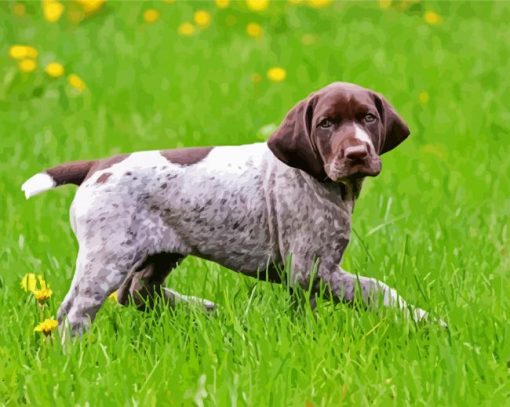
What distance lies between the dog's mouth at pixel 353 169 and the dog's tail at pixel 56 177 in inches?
37.4

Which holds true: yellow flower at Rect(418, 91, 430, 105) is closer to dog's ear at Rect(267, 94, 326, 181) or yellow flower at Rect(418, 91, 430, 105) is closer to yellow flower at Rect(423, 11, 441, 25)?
yellow flower at Rect(423, 11, 441, 25)

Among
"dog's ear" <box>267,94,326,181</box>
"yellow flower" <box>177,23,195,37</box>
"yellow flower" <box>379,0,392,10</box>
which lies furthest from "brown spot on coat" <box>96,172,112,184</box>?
"yellow flower" <box>379,0,392,10</box>

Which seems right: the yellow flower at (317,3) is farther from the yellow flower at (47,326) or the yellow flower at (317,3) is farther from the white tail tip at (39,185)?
the yellow flower at (47,326)

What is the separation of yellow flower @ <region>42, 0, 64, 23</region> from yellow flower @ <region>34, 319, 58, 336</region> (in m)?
5.42

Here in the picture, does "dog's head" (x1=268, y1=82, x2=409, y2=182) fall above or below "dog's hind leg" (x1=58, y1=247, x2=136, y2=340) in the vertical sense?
above

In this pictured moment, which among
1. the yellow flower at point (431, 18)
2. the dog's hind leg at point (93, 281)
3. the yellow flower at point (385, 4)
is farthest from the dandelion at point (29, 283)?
the yellow flower at point (385, 4)

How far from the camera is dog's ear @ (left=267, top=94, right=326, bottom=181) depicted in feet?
12.3

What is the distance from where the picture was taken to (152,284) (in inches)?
168

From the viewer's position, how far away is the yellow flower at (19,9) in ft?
29.8

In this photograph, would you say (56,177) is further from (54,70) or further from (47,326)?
(54,70)


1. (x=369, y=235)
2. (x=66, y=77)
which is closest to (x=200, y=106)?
(x=66, y=77)

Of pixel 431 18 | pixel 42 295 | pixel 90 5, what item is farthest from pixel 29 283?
pixel 431 18

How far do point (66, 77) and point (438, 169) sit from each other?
2.79 meters

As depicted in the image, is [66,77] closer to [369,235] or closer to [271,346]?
[369,235]
